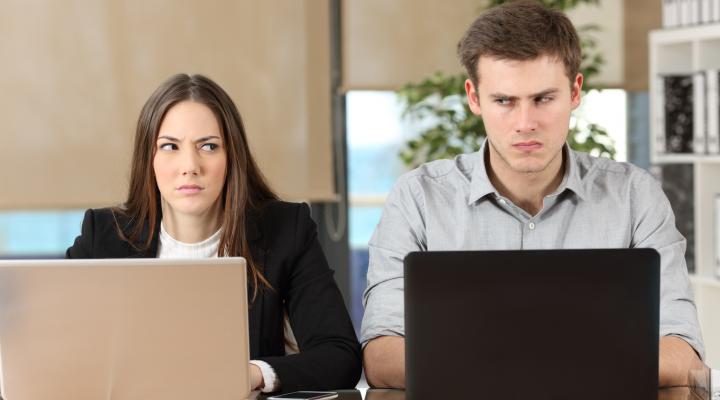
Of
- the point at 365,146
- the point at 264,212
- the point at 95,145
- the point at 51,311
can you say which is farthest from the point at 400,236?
the point at 365,146

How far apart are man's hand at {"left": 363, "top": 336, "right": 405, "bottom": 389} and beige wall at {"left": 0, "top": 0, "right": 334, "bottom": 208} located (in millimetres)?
2259

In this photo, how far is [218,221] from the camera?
2.18m

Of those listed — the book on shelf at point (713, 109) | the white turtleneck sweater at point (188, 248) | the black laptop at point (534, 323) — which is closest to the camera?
the black laptop at point (534, 323)

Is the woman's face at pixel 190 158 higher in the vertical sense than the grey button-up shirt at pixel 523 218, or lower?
higher

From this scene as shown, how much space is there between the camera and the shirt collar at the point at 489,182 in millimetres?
2086

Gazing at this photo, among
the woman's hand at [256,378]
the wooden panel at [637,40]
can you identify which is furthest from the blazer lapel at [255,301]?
the wooden panel at [637,40]

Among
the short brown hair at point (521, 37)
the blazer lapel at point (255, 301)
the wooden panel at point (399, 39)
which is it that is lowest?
the blazer lapel at point (255, 301)

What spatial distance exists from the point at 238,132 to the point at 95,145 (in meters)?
2.01

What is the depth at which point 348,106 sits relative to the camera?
446cm

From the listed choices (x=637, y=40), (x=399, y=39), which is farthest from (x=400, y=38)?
(x=637, y=40)

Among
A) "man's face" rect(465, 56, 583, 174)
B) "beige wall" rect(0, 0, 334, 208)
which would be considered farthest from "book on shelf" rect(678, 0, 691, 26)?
"man's face" rect(465, 56, 583, 174)

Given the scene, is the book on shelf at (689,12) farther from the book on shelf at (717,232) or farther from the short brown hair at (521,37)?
the short brown hair at (521,37)

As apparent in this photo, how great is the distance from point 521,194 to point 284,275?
562mm

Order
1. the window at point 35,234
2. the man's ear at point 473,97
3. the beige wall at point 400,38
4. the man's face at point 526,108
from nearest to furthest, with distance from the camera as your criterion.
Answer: the man's face at point 526,108 → the man's ear at point 473,97 → the beige wall at point 400,38 → the window at point 35,234
